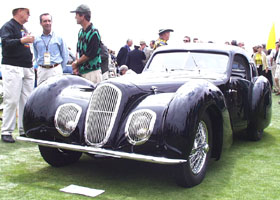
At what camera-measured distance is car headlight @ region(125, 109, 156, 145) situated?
347 cm

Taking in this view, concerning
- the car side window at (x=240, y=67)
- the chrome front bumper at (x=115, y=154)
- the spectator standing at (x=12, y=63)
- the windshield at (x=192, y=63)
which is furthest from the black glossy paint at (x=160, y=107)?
the spectator standing at (x=12, y=63)

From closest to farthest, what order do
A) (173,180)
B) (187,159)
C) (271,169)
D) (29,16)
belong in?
1. (187,159)
2. (173,180)
3. (271,169)
4. (29,16)

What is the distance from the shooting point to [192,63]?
5.46 metres

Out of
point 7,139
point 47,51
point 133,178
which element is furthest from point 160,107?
point 47,51

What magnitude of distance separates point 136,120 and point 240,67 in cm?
285

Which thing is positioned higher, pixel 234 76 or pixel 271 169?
pixel 234 76

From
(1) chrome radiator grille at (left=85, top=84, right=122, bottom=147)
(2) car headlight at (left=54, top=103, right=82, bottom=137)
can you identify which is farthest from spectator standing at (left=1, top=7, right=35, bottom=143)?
(1) chrome radiator grille at (left=85, top=84, right=122, bottom=147)

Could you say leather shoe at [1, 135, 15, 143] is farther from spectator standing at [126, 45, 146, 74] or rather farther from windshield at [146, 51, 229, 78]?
spectator standing at [126, 45, 146, 74]

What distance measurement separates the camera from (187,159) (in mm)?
3447

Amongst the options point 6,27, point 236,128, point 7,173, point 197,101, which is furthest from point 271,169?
point 6,27

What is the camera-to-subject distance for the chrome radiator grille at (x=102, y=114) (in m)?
3.69

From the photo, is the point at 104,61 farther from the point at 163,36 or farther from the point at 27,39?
the point at 27,39

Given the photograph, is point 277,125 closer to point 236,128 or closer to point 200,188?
point 236,128

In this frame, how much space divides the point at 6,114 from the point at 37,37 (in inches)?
55.2
